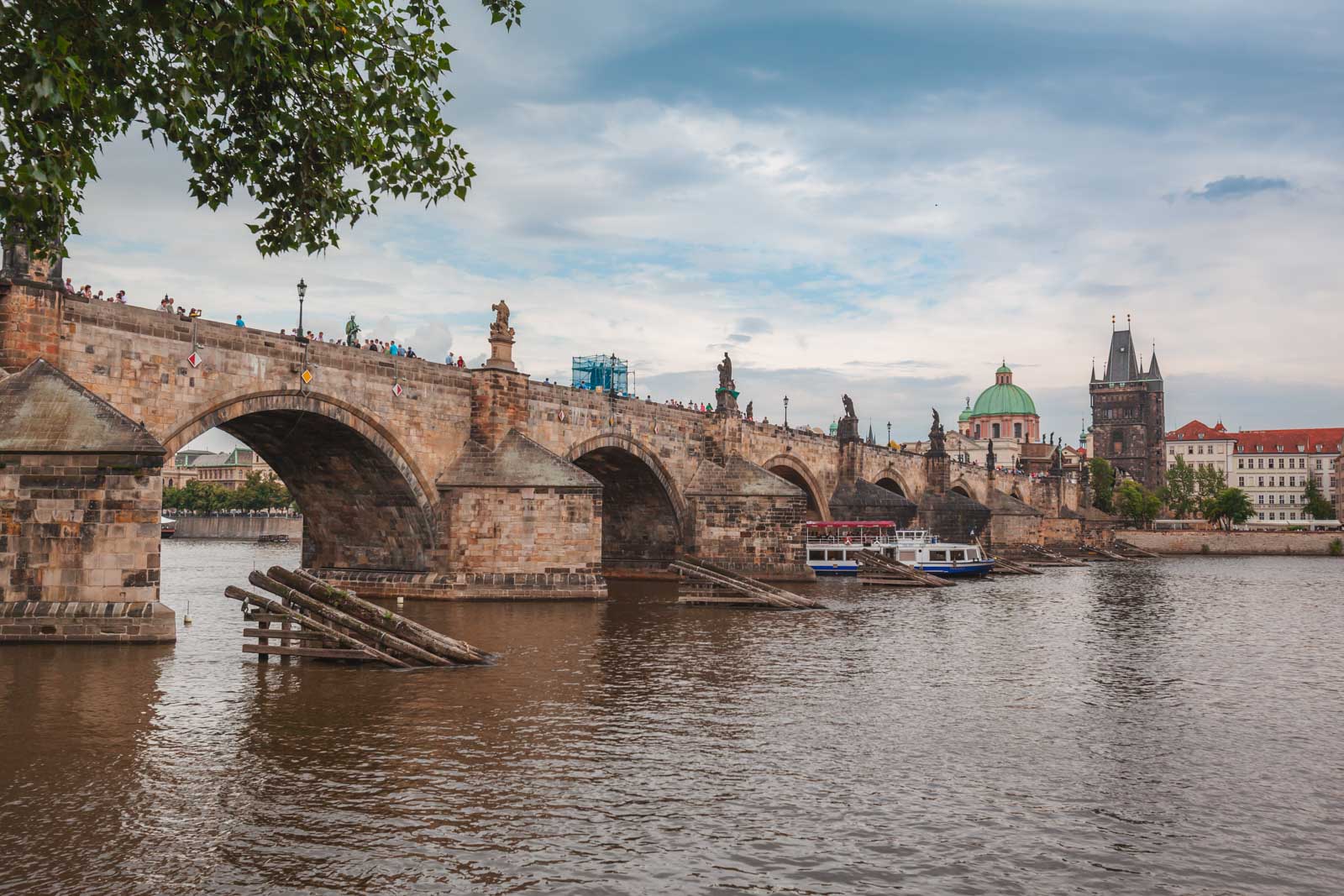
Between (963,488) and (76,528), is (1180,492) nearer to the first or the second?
(963,488)

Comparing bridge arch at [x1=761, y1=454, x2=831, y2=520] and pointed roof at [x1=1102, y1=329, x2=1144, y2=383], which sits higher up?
pointed roof at [x1=1102, y1=329, x2=1144, y2=383]

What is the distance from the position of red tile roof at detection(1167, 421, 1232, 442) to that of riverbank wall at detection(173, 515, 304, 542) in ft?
353

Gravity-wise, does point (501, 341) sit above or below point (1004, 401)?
below

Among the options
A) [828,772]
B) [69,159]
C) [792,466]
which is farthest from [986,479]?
[69,159]

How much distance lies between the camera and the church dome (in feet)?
470

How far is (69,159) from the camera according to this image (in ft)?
25.7

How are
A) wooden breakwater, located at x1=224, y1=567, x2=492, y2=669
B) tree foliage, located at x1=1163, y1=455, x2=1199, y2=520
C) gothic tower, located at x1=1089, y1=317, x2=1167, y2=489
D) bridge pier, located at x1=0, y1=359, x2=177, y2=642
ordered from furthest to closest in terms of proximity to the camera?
gothic tower, located at x1=1089, y1=317, x2=1167, y2=489
tree foliage, located at x1=1163, y1=455, x2=1199, y2=520
bridge pier, located at x1=0, y1=359, x2=177, y2=642
wooden breakwater, located at x1=224, y1=567, x2=492, y2=669

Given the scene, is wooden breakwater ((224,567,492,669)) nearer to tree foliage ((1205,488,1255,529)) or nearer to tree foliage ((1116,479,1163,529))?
tree foliage ((1205,488,1255,529))

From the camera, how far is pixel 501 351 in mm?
33062

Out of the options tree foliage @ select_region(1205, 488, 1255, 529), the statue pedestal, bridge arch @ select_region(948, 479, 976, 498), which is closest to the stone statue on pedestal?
the statue pedestal

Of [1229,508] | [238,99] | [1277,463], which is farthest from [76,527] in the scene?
[1277,463]

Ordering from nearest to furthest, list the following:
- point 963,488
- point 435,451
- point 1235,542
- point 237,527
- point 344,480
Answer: point 435,451 < point 344,480 < point 963,488 < point 1235,542 < point 237,527

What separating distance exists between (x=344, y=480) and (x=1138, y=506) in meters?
95.7

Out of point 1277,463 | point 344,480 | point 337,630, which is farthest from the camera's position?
point 1277,463
